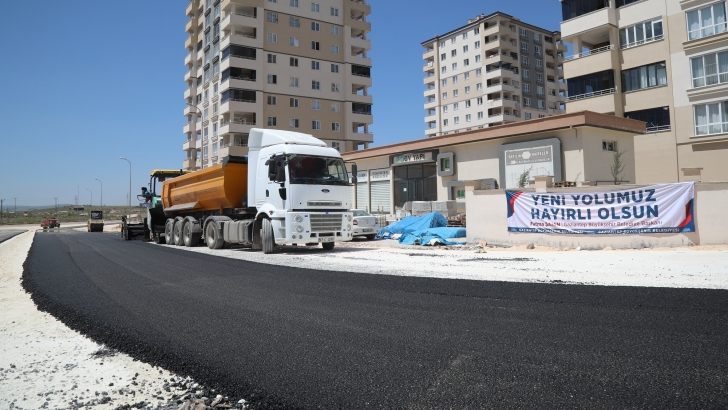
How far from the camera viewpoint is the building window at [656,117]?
33.7 m

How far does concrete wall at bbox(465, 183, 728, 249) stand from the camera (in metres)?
13.4

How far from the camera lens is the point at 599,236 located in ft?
49.5

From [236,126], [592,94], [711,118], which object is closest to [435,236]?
[711,118]

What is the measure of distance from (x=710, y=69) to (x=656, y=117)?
4.24 metres

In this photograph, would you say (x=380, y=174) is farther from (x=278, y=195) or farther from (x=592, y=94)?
(x=278, y=195)

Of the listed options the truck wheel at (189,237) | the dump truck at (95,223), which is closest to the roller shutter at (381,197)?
the truck wheel at (189,237)

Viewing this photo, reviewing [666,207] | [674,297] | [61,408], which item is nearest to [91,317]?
[61,408]

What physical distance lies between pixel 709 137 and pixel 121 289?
35.6m

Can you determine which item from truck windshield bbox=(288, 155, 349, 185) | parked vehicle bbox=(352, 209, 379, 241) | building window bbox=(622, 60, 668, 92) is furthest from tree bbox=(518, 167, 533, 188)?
building window bbox=(622, 60, 668, 92)

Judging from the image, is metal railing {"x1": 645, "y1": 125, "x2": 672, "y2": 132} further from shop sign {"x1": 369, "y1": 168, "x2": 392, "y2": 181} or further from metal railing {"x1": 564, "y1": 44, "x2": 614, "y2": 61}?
shop sign {"x1": 369, "y1": 168, "x2": 392, "y2": 181}

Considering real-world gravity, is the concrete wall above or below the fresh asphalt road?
above

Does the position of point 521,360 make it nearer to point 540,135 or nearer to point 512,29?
point 540,135

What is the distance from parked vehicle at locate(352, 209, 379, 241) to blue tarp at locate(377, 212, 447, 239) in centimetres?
91

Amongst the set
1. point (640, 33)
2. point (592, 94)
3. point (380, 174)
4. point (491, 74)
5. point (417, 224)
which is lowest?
point (417, 224)
